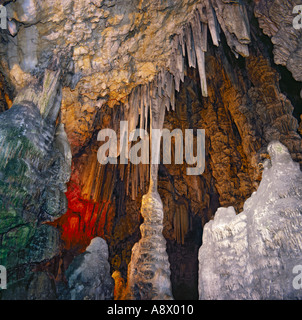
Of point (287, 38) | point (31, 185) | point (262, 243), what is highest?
point (287, 38)

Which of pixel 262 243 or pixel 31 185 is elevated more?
pixel 31 185

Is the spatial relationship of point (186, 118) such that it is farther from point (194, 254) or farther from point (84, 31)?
point (84, 31)

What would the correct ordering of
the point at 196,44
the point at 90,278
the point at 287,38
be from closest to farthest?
the point at 90,278 → the point at 287,38 → the point at 196,44

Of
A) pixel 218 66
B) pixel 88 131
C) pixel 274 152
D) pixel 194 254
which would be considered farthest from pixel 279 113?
pixel 194 254

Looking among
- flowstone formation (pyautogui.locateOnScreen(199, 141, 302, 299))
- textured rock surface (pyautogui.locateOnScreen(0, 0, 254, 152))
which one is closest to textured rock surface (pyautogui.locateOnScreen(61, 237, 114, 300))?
flowstone formation (pyautogui.locateOnScreen(199, 141, 302, 299))

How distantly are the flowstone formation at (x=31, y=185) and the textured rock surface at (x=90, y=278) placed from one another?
0.29 metres

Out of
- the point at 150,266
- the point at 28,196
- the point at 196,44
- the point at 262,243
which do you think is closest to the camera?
the point at 262,243

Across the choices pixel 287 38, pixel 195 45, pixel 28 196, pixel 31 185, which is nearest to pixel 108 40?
pixel 195 45

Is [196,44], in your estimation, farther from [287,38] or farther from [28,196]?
[28,196]

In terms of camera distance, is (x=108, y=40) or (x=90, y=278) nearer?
(x=90, y=278)

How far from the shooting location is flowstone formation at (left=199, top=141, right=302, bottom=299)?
1.77 meters

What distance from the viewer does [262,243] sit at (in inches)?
77.3

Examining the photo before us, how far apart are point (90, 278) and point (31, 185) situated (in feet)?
4.53
